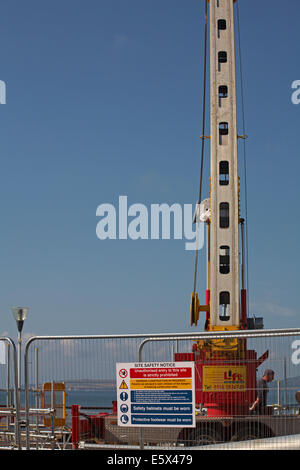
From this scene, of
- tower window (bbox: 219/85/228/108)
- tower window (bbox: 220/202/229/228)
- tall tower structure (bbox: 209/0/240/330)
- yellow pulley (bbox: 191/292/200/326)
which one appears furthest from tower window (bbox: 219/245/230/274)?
tower window (bbox: 219/85/228/108)

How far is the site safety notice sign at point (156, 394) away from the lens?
11.1m

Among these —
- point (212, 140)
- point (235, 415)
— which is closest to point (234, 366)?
point (235, 415)

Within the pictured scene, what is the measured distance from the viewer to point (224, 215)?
17.8 m

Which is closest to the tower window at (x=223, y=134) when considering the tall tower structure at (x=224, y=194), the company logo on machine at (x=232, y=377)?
the tall tower structure at (x=224, y=194)

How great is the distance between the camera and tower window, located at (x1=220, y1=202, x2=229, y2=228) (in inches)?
698

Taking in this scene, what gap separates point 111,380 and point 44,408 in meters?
3.31

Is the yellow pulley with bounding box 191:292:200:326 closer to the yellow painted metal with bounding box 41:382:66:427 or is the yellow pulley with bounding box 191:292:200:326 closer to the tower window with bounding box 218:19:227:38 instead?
the yellow painted metal with bounding box 41:382:66:427

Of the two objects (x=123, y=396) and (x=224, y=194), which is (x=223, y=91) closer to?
(x=224, y=194)

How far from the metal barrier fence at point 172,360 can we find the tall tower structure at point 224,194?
15.3 feet

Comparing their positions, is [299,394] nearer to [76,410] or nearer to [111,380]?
[111,380]

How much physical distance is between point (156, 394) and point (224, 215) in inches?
295

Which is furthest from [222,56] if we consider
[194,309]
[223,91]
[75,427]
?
[75,427]
